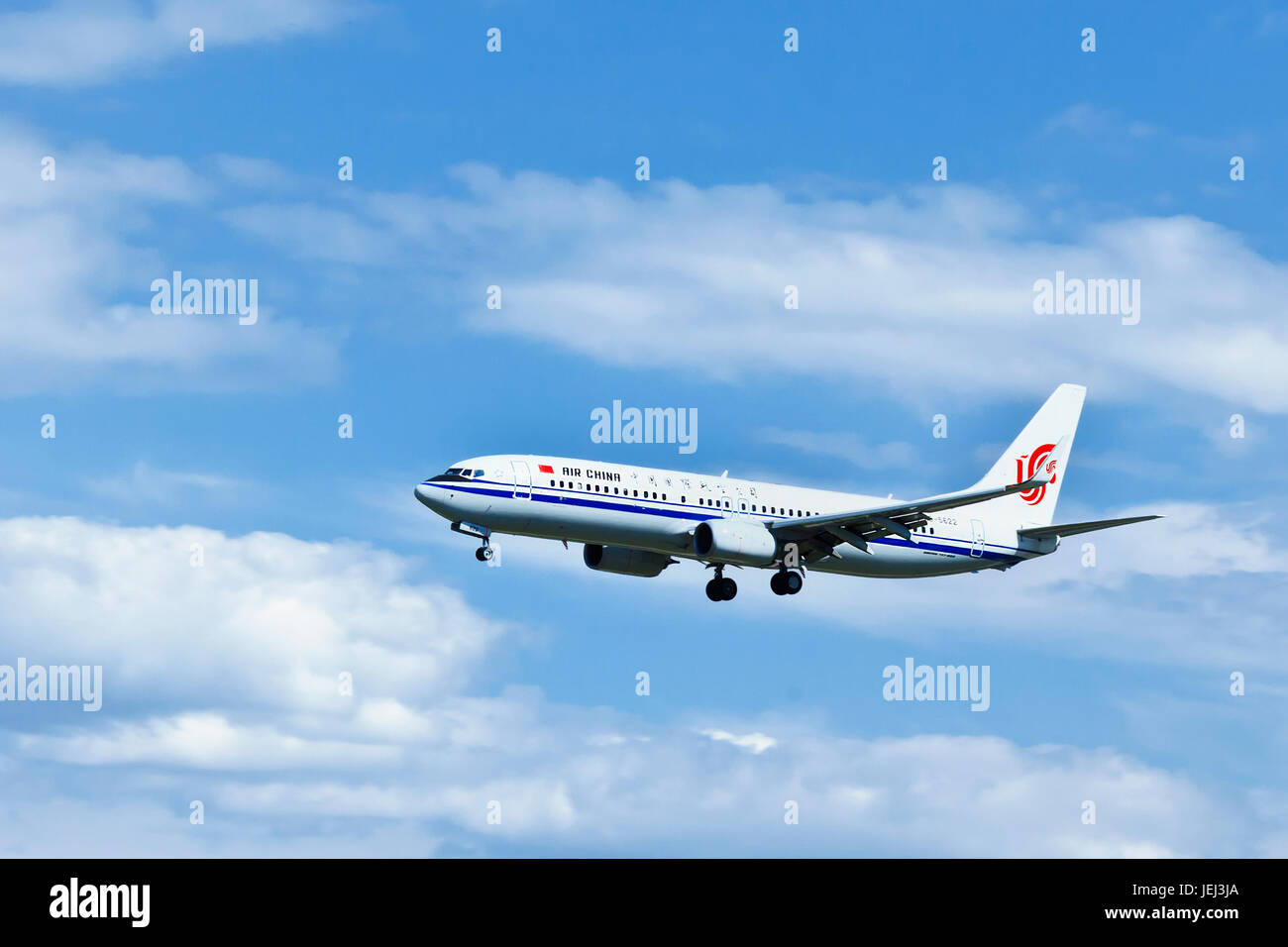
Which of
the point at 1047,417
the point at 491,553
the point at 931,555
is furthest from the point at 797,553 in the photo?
the point at 1047,417

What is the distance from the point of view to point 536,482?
65.6 metres

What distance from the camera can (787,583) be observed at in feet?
238

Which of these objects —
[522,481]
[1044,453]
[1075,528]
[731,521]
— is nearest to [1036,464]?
[1044,453]

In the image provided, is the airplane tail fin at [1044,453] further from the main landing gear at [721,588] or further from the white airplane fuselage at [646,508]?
the main landing gear at [721,588]

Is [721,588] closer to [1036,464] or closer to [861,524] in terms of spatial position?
[861,524]

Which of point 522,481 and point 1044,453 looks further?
point 1044,453

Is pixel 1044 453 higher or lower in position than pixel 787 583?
higher

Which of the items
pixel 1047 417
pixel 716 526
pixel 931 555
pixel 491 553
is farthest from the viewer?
pixel 1047 417

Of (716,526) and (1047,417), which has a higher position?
(1047,417)

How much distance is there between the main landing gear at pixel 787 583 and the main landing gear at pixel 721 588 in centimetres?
203

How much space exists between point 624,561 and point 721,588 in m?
4.49

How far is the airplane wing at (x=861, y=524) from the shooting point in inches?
2726
